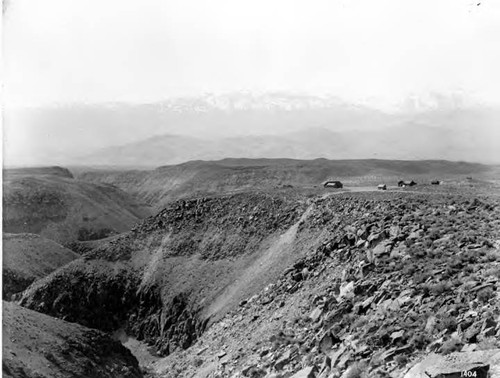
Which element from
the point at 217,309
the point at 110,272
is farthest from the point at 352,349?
the point at 110,272

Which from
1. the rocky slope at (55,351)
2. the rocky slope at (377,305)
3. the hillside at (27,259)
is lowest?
the hillside at (27,259)

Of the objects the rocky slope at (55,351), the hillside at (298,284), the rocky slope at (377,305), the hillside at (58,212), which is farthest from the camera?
the hillside at (58,212)

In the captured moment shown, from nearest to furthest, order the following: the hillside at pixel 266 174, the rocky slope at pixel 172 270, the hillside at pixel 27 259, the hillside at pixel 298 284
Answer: the hillside at pixel 298 284
the rocky slope at pixel 172 270
the hillside at pixel 27 259
the hillside at pixel 266 174

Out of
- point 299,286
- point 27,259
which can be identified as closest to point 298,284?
point 299,286

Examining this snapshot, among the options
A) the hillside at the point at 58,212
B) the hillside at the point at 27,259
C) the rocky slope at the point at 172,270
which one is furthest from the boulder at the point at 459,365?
the hillside at the point at 58,212

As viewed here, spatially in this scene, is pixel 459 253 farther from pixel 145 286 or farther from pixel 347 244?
pixel 145 286

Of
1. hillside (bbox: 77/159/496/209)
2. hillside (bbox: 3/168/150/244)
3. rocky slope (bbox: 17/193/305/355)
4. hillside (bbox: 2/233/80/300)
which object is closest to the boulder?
rocky slope (bbox: 17/193/305/355)

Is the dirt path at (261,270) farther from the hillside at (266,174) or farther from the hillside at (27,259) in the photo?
the hillside at (266,174)
